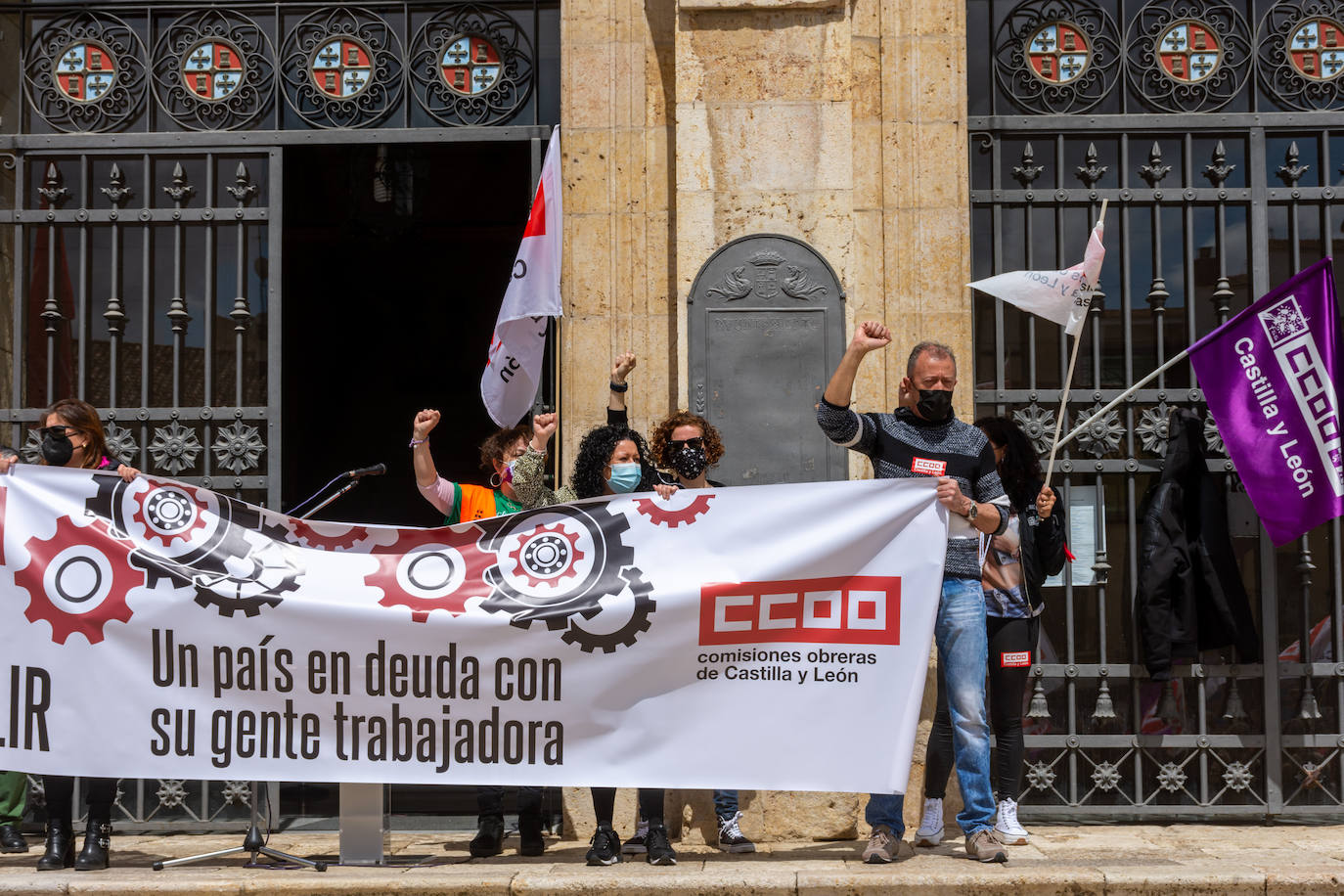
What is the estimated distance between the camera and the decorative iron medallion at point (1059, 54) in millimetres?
8172

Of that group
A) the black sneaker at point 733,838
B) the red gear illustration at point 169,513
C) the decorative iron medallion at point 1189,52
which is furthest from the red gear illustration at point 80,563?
the decorative iron medallion at point 1189,52

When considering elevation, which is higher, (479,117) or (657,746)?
(479,117)

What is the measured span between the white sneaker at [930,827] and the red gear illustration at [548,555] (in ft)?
6.58

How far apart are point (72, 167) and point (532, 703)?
460cm

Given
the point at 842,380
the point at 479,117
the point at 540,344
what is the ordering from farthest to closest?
the point at 479,117 → the point at 540,344 → the point at 842,380

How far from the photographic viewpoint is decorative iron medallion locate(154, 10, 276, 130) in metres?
8.45

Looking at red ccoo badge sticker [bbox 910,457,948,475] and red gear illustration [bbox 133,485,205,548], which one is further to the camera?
red gear illustration [bbox 133,485,205,548]

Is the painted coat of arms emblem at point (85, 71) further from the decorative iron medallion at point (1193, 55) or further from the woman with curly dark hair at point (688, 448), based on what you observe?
the decorative iron medallion at point (1193, 55)

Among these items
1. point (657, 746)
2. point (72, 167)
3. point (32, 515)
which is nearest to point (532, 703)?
point (657, 746)

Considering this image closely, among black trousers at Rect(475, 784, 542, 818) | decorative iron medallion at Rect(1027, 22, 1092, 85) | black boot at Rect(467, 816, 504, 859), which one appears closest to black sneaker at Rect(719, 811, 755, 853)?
black trousers at Rect(475, 784, 542, 818)

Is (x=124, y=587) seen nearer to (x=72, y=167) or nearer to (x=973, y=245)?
(x=72, y=167)

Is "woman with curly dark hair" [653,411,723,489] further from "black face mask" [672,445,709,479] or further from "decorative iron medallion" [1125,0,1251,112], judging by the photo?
"decorative iron medallion" [1125,0,1251,112]

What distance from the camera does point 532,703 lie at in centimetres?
629

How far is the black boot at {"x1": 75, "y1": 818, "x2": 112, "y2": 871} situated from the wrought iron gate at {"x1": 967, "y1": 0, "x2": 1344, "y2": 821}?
463cm
